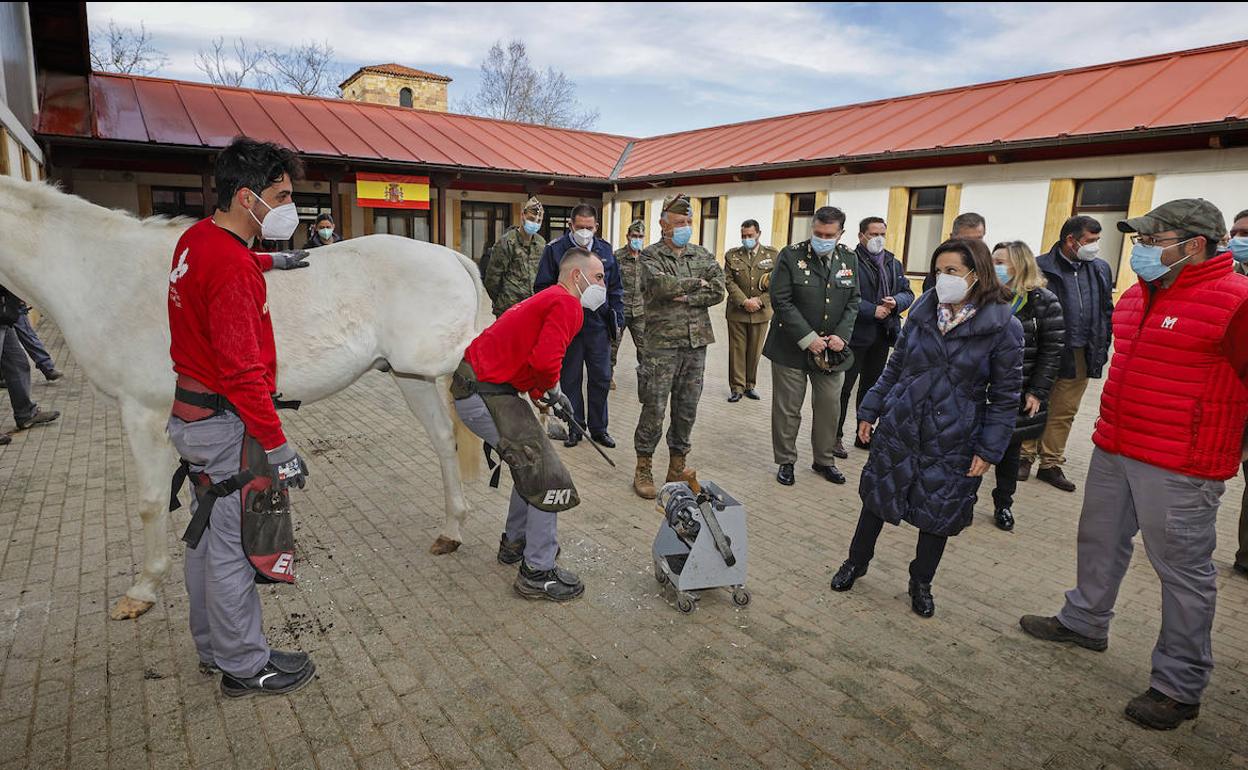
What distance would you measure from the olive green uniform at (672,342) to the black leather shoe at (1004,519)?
7.15 ft

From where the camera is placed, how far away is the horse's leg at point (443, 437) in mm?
4145

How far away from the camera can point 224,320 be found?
229cm

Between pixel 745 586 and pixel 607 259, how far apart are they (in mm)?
3473

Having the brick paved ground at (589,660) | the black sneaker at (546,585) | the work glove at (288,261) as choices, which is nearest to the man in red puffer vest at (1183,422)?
the brick paved ground at (589,660)

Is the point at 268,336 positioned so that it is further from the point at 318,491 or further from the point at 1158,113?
the point at 1158,113

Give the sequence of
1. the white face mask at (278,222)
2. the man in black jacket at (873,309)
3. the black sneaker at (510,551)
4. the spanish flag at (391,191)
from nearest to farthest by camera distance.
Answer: the white face mask at (278,222)
the black sneaker at (510,551)
the man in black jacket at (873,309)
the spanish flag at (391,191)

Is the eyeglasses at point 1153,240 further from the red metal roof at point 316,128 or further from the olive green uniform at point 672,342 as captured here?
the red metal roof at point 316,128

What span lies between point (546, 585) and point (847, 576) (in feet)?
5.27

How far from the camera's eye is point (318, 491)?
4.94 m

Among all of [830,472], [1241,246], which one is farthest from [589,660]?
[1241,246]

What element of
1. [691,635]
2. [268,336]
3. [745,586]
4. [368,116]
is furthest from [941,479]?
[368,116]

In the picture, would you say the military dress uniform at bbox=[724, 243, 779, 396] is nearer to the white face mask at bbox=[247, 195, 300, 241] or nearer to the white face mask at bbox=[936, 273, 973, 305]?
the white face mask at bbox=[936, 273, 973, 305]

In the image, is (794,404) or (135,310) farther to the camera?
(794,404)

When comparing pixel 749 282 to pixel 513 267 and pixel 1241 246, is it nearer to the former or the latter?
pixel 513 267
